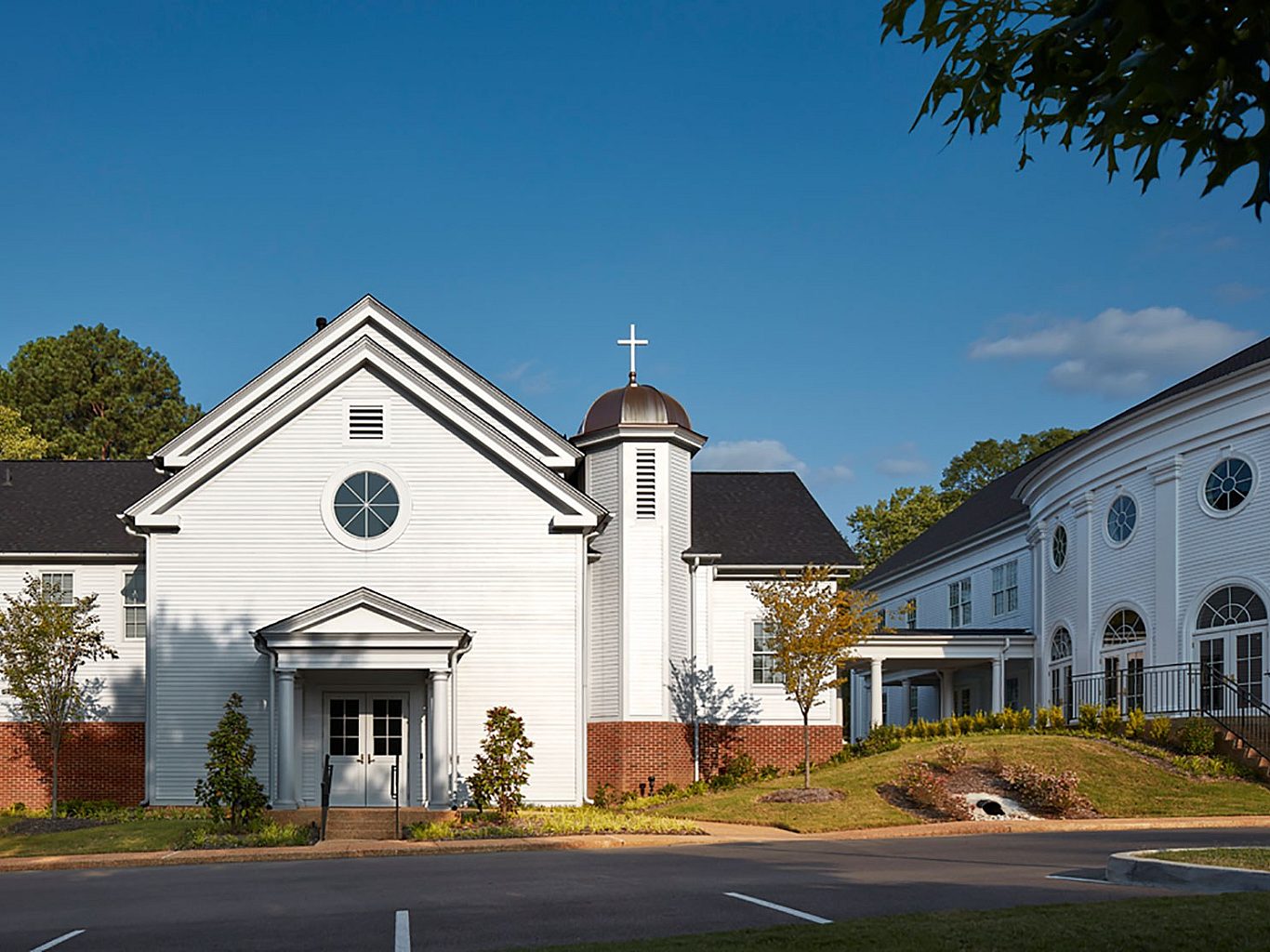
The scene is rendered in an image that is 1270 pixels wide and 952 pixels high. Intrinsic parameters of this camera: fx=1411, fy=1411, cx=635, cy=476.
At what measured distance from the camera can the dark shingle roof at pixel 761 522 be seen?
106ft

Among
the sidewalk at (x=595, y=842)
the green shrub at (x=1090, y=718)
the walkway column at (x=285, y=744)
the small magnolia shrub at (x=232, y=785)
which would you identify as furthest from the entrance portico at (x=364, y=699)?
the green shrub at (x=1090, y=718)

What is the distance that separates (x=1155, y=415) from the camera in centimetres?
3109

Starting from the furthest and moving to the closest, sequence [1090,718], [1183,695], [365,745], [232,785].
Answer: [1090,718] < [1183,695] < [365,745] < [232,785]

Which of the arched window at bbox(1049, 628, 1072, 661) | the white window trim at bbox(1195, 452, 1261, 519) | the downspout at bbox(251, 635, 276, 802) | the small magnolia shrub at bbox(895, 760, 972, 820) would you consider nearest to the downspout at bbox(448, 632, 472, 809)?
the downspout at bbox(251, 635, 276, 802)

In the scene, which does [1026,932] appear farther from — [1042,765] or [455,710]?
[455,710]

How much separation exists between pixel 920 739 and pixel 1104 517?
7.04 metres

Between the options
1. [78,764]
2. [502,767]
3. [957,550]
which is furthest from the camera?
[957,550]

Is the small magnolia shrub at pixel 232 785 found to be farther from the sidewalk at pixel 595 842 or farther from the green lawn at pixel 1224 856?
the green lawn at pixel 1224 856

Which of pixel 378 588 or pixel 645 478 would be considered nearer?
pixel 378 588

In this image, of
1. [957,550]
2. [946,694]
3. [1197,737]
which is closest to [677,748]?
[1197,737]

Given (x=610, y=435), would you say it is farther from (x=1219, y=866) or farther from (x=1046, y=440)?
(x=1046, y=440)

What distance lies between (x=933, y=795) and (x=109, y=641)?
1747 cm

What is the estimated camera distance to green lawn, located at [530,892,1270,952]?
9.00m

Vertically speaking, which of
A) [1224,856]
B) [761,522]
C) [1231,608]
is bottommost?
[1224,856]
